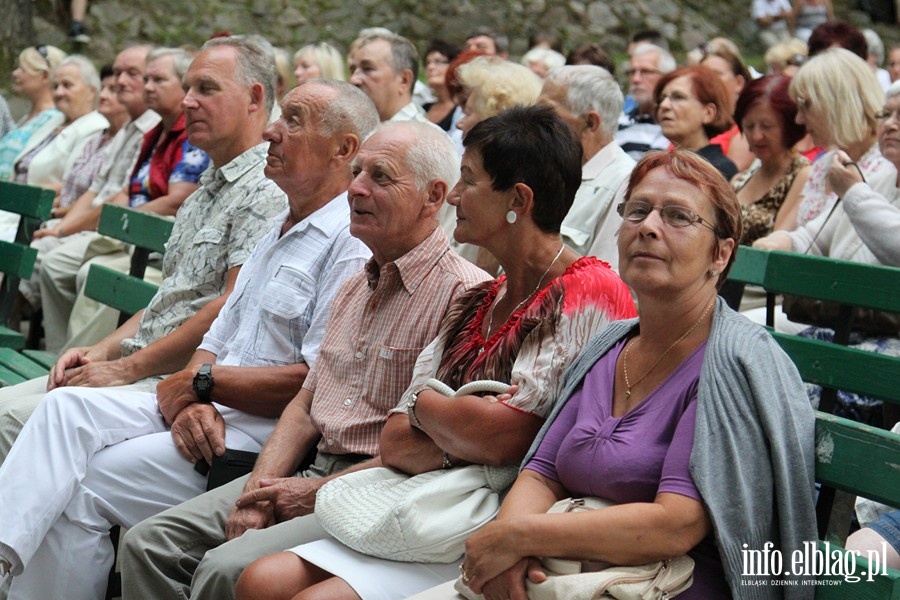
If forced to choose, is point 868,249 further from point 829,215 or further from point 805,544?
point 805,544

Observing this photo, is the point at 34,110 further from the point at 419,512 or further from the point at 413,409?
the point at 419,512

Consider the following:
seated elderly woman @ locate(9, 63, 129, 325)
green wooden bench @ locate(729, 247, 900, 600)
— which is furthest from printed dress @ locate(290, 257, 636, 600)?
seated elderly woman @ locate(9, 63, 129, 325)

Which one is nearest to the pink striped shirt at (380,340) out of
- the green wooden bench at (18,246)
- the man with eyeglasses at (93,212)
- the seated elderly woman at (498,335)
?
the seated elderly woman at (498,335)

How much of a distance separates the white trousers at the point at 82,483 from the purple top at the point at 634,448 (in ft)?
4.62

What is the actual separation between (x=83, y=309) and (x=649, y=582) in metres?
4.69

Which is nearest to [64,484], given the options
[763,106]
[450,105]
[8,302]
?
[8,302]

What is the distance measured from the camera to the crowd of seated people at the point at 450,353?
2408 millimetres

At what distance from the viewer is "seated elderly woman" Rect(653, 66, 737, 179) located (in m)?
6.32

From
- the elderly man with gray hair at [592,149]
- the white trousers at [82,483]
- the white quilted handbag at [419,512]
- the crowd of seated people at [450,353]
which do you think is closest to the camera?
the crowd of seated people at [450,353]

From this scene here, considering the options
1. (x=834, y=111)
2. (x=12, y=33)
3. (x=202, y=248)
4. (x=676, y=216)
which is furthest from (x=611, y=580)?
(x=12, y=33)

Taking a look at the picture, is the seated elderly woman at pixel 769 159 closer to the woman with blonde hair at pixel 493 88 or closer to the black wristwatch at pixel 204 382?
the woman with blonde hair at pixel 493 88

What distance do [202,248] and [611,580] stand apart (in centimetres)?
246

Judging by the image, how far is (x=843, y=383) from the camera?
357 cm

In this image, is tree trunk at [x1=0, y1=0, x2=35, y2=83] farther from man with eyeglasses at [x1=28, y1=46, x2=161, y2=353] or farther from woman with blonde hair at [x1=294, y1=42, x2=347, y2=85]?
woman with blonde hair at [x1=294, y1=42, x2=347, y2=85]
